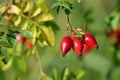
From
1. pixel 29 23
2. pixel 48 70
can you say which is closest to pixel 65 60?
pixel 48 70

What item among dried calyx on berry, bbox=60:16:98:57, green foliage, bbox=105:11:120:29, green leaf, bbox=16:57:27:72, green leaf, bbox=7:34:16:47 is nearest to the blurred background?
green foliage, bbox=105:11:120:29

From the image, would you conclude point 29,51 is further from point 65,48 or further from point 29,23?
point 65,48

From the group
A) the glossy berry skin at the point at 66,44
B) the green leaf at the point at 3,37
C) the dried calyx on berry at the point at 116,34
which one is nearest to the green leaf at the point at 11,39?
the green leaf at the point at 3,37

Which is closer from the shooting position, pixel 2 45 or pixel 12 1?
pixel 2 45

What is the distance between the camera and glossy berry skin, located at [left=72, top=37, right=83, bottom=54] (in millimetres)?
1909

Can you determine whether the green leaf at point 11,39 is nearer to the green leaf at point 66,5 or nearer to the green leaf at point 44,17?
the green leaf at point 66,5

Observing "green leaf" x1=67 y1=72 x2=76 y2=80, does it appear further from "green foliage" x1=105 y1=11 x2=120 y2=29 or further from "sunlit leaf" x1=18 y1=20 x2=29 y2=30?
"green foliage" x1=105 y1=11 x2=120 y2=29

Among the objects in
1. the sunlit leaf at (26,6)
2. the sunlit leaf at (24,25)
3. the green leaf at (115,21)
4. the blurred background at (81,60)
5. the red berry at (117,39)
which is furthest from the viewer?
the blurred background at (81,60)

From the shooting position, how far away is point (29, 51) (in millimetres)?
2578

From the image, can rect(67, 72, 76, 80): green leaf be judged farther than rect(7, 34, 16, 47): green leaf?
Yes

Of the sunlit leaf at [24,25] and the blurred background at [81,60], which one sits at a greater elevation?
the sunlit leaf at [24,25]

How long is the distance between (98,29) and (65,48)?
194 cm

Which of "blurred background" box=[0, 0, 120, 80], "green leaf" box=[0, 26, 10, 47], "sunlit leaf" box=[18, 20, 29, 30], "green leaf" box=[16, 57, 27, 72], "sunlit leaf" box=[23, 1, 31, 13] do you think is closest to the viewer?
"green leaf" box=[0, 26, 10, 47]

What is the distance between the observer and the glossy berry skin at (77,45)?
191 centimetres
